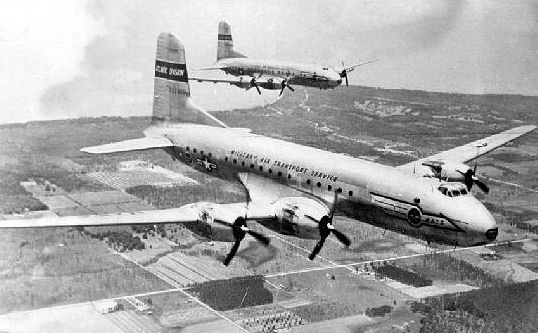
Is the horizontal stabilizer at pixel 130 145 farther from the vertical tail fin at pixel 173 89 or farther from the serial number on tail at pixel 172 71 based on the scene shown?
the serial number on tail at pixel 172 71

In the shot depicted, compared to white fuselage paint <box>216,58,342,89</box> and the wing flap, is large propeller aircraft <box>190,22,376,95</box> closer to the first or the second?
white fuselage paint <box>216,58,342,89</box>

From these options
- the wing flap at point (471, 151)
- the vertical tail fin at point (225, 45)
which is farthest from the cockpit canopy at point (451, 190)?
the vertical tail fin at point (225, 45)

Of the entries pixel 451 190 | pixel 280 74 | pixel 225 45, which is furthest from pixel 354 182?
pixel 225 45

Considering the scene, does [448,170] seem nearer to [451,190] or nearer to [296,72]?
[451,190]

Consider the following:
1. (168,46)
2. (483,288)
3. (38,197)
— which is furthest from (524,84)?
(38,197)

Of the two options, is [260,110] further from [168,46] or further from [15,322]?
[15,322]

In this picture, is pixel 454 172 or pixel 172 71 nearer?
pixel 454 172
